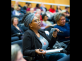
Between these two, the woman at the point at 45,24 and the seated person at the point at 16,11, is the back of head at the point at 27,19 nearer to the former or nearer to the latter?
the seated person at the point at 16,11

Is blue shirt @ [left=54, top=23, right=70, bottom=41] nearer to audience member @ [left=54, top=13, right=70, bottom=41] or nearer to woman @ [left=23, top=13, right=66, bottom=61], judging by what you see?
audience member @ [left=54, top=13, right=70, bottom=41]

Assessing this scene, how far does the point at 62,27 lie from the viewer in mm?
2143

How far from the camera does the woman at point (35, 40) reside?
1.92 m

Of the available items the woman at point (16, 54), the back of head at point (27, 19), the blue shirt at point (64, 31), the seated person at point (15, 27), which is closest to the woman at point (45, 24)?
the blue shirt at point (64, 31)

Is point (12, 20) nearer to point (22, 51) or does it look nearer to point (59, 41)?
point (22, 51)

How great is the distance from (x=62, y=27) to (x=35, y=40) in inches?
23.2

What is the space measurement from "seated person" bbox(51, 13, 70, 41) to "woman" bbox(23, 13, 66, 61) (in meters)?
0.23

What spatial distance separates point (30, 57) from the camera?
6.40 feet

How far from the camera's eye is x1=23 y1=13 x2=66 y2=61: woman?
75.5 inches

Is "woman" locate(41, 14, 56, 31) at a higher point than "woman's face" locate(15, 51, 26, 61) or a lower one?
higher

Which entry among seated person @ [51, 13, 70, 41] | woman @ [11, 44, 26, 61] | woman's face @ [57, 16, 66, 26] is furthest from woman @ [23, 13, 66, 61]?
woman's face @ [57, 16, 66, 26]

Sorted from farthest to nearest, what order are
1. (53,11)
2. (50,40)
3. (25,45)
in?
(53,11)
(50,40)
(25,45)
